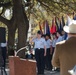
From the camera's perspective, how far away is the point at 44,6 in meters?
24.1

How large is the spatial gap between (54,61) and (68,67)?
0.28 m

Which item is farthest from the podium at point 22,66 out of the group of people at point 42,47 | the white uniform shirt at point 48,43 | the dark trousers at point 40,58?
the white uniform shirt at point 48,43

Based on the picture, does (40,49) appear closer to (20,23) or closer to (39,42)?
(39,42)

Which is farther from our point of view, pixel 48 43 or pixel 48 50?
pixel 48 50

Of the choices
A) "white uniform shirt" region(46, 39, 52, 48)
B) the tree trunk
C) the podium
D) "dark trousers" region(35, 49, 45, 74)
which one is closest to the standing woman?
"dark trousers" region(35, 49, 45, 74)

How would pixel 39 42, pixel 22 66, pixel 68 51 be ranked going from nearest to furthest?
pixel 68 51, pixel 22 66, pixel 39 42

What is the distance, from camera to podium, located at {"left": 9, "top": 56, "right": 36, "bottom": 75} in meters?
7.39

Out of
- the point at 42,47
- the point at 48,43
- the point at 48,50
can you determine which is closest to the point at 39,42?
the point at 42,47

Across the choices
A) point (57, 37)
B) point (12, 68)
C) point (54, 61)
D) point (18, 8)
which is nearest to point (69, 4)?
point (18, 8)

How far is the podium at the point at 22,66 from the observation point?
24.2 ft

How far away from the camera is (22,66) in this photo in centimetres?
789

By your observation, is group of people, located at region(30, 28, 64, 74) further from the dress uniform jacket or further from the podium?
the dress uniform jacket

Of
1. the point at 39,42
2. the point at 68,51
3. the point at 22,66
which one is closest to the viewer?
the point at 68,51

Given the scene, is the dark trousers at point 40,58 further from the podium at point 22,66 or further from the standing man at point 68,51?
the standing man at point 68,51
